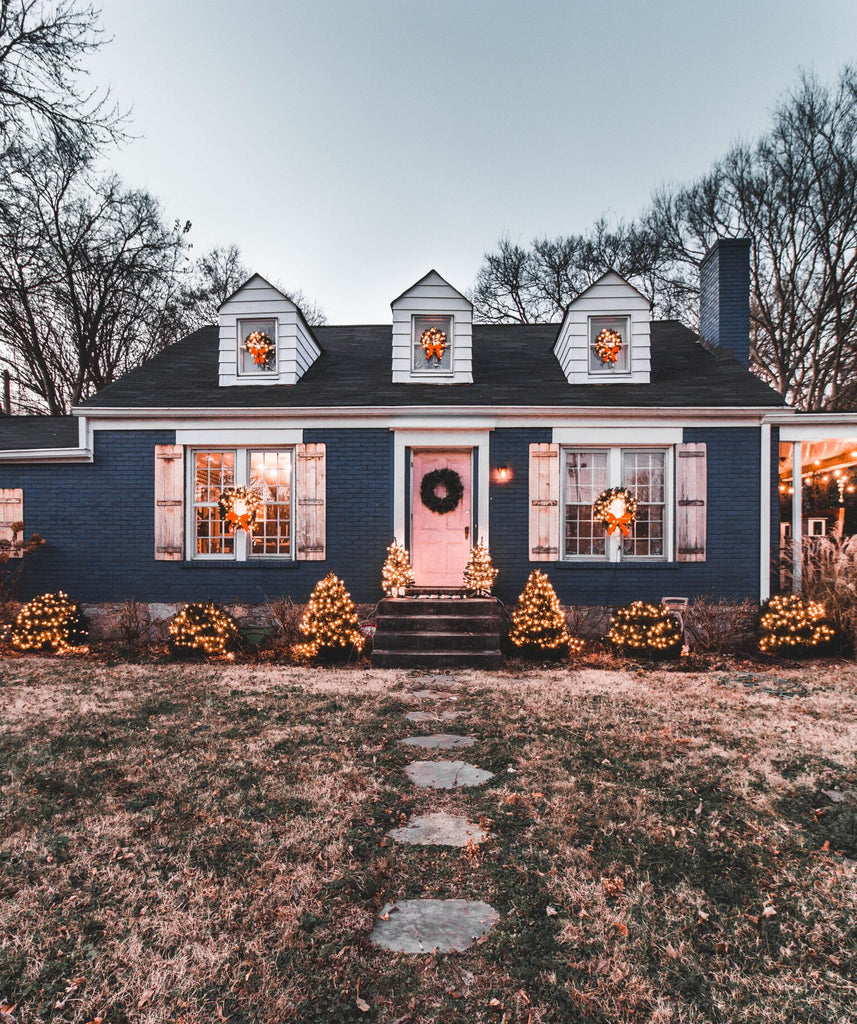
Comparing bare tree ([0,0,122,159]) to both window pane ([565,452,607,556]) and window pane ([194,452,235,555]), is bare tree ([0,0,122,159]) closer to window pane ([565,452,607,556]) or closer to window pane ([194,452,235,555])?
window pane ([194,452,235,555])

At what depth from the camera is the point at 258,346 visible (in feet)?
27.8

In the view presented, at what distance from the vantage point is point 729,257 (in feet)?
29.4

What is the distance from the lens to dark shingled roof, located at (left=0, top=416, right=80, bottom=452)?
8.61 m

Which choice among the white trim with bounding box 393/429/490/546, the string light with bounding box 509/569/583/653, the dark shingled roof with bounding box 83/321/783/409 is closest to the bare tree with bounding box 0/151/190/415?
the dark shingled roof with bounding box 83/321/783/409

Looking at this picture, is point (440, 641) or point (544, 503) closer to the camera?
point (440, 641)

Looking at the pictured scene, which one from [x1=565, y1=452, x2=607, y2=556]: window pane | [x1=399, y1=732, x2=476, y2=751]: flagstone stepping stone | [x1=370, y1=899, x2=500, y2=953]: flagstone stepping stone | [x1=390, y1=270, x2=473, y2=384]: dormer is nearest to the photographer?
[x1=370, y1=899, x2=500, y2=953]: flagstone stepping stone

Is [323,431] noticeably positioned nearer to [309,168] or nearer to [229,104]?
[229,104]

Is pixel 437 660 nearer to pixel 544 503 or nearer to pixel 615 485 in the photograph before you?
pixel 544 503

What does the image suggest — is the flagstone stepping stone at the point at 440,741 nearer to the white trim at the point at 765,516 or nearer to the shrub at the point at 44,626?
the shrub at the point at 44,626

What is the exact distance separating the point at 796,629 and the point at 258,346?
8.99m

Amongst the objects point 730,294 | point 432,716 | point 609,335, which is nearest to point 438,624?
point 432,716

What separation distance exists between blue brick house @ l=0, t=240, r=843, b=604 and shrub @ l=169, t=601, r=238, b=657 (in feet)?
3.31

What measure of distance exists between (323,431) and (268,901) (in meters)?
6.54

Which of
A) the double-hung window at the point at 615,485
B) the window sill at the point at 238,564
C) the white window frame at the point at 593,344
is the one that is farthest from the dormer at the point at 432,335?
the window sill at the point at 238,564
